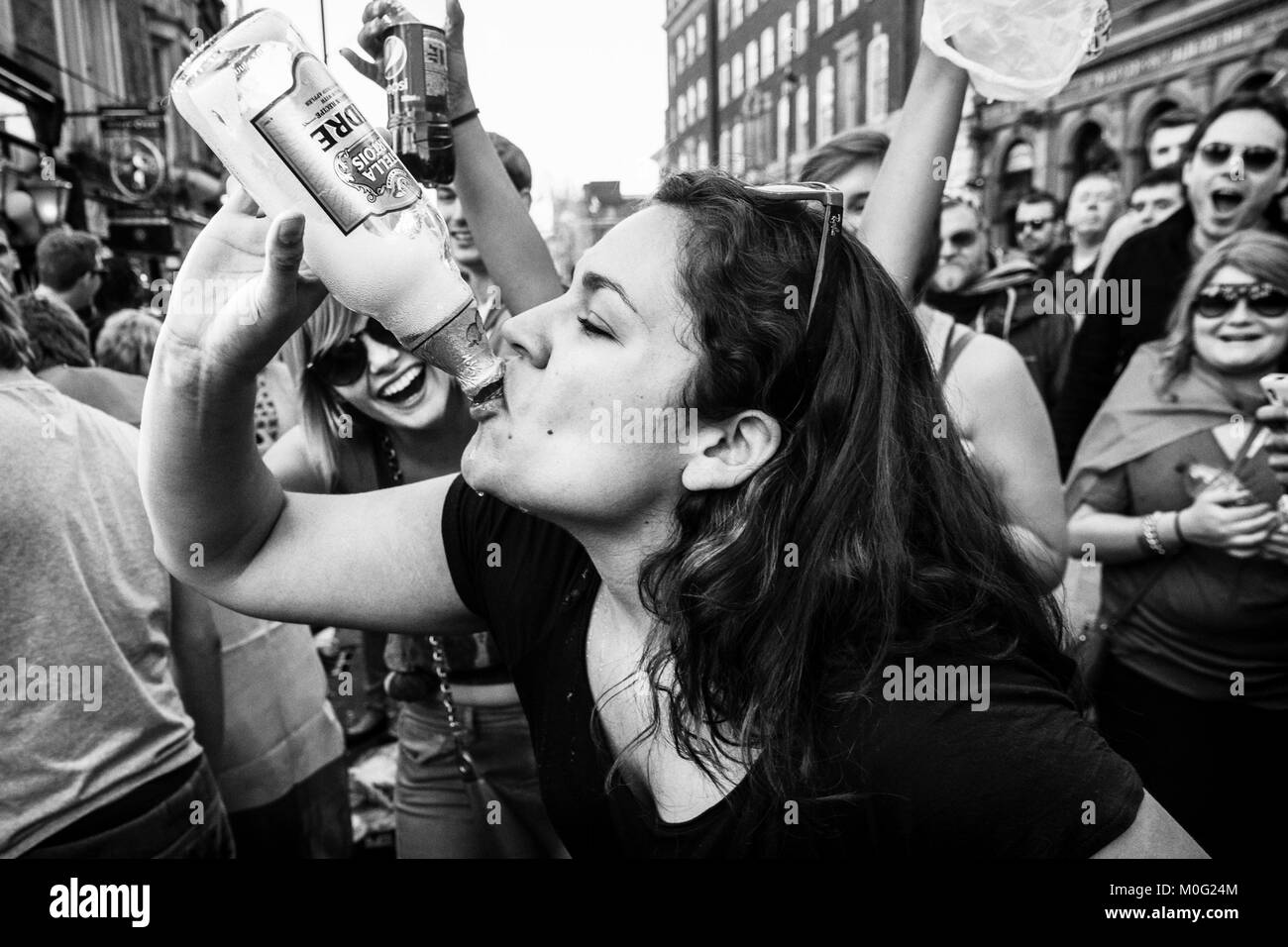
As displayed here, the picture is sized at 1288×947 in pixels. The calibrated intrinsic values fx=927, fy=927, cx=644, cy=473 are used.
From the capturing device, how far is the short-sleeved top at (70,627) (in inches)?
51.7

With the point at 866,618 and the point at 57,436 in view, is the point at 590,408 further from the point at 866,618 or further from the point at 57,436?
the point at 57,436

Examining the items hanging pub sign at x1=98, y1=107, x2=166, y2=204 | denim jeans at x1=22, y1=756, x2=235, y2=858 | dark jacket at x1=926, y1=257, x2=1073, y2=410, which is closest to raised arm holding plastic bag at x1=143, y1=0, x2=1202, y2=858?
denim jeans at x1=22, y1=756, x2=235, y2=858

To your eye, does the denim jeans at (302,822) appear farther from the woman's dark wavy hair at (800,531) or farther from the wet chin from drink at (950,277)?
the wet chin from drink at (950,277)

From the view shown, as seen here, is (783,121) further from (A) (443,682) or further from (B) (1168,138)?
(B) (1168,138)

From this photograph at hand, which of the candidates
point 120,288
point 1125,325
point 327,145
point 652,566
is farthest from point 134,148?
point 1125,325

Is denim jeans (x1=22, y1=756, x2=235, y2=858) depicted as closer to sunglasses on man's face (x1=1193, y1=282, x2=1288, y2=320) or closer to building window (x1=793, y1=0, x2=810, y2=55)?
building window (x1=793, y1=0, x2=810, y2=55)

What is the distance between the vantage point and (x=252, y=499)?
1193 millimetres

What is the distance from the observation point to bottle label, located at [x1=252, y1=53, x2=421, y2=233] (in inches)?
39.0

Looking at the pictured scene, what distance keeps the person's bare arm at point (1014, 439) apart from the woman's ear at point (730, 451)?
0.72 meters

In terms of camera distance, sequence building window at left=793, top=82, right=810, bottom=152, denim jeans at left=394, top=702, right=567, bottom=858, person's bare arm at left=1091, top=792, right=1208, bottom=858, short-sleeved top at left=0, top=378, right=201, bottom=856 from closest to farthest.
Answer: person's bare arm at left=1091, top=792, right=1208, bottom=858 < short-sleeved top at left=0, top=378, right=201, bottom=856 < denim jeans at left=394, top=702, right=567, bottom=858 < building window at left=793, top=82, right=810, bottom=152

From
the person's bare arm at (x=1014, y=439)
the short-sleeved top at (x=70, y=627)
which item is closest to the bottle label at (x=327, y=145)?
the short-sleeved top at (x=70, y=627)

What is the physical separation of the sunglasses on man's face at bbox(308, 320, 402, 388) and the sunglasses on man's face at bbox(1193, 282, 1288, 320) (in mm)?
1715
